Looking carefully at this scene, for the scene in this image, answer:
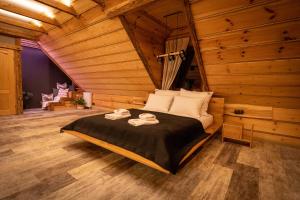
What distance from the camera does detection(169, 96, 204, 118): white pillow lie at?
9.51ft

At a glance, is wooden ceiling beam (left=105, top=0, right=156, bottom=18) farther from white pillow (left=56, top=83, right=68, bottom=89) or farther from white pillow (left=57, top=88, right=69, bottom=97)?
white pillow (left=56, top=83, right=68, bottom=89)

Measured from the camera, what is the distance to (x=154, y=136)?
1.84 metres

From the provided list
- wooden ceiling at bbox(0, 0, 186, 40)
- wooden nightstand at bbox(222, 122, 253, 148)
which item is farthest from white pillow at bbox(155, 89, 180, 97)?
wooden ceiling at bbox(0, 0, 186, 40)

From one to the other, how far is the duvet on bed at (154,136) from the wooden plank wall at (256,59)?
3.65 ft

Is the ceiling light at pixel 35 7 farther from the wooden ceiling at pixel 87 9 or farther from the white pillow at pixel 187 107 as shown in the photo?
the white pillow at pixel 187 107

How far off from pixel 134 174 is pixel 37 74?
20.4ft

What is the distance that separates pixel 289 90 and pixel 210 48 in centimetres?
139

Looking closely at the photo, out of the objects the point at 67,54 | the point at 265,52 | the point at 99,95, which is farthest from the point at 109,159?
the point at 99,95

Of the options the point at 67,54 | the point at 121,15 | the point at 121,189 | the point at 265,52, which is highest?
the point at 121,15

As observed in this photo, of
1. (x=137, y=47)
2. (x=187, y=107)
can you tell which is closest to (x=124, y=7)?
(x=137, y=47)

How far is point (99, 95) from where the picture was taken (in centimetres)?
607

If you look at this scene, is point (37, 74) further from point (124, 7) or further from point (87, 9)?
point (124, 7)

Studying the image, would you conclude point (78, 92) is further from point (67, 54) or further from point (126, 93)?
point (126, 93)

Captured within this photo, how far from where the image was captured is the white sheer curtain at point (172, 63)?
11.4ft
